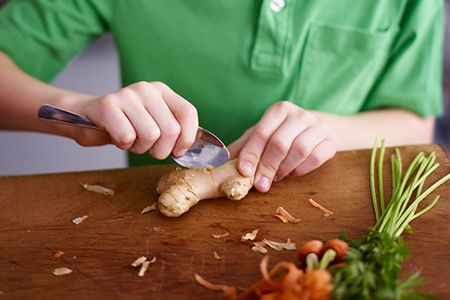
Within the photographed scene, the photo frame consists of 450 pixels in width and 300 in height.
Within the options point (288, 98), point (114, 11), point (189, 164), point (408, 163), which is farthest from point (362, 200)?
point (114, 11)

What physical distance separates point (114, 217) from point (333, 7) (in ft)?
1.76

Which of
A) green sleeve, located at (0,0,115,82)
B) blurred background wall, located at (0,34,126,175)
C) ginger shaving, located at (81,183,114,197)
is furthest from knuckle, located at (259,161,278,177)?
blurred background wall, located at (0,34,126,175)

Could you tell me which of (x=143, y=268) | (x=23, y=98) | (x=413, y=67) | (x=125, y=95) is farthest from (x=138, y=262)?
(x=413, y=67)

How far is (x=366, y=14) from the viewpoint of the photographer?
111 centimetres

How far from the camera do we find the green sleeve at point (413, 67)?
1.15 metres

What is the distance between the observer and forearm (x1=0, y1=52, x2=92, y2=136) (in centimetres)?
102

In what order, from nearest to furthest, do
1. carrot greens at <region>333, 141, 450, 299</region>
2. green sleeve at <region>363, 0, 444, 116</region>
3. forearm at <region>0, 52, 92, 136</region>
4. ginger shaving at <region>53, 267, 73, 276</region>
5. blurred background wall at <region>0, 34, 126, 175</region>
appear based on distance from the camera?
carrot greens at <region>333, 141, 450, 299</region>
ginger shaving at <region>53, 267, 73, 276</region>
forearm at <region>0, 52, 92, 136</region>
green sleeve at <region>363, 0, 444, 116</region>
blurred background wall at <region>0, 34, 126, 175</region>

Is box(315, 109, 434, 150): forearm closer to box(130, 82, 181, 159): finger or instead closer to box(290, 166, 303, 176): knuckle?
box(290, 166, 303, 176): knuckle

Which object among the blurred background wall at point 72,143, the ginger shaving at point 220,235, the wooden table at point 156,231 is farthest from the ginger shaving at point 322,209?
the blurred background wall at point 72,143

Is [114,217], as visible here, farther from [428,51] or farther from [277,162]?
[428,51]

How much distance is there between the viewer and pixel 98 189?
892 millimetres

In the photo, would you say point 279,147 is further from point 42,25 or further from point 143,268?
point 42,25

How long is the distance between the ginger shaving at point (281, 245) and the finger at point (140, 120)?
19cm

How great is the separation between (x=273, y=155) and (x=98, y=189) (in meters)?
0.25
